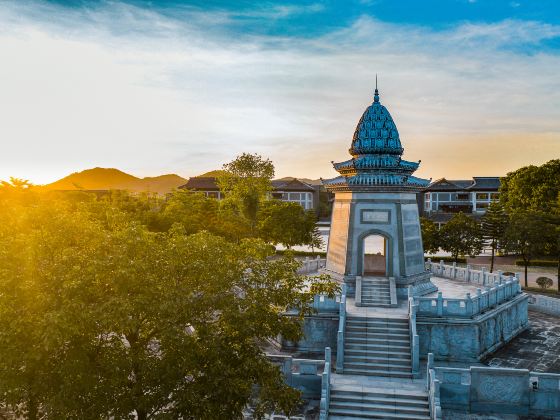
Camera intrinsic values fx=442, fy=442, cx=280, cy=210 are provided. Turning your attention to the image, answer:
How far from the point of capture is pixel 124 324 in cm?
1054

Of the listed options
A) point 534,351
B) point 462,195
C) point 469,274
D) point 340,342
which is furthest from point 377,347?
point 462,195

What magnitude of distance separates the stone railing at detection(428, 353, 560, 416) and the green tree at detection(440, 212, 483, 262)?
1017 inches

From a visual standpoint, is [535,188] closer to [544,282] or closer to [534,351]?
[544,282]

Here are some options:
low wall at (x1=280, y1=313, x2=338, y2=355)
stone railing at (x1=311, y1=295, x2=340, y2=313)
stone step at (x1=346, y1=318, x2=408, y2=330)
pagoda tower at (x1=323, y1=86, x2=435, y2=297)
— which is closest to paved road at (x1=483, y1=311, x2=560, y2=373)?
stone step at (x1=346, y1=318, x2=408, y2=330)

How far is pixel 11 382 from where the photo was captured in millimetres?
10359

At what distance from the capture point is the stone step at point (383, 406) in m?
17.2

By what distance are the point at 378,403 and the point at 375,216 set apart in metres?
11.9

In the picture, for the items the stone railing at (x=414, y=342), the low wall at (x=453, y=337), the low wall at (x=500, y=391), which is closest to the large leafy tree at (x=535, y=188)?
the low wall at (x=453, y=337)

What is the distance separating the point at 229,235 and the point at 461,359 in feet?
101

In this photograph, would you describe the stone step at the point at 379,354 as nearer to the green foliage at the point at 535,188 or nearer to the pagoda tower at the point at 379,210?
the pagoda tower at the point at 379,210

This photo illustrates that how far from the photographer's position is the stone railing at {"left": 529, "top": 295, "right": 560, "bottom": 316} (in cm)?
3028

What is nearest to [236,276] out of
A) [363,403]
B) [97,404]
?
[97,404]

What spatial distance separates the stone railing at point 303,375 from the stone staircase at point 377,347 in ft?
7.05

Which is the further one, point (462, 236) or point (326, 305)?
point (462, 236)
